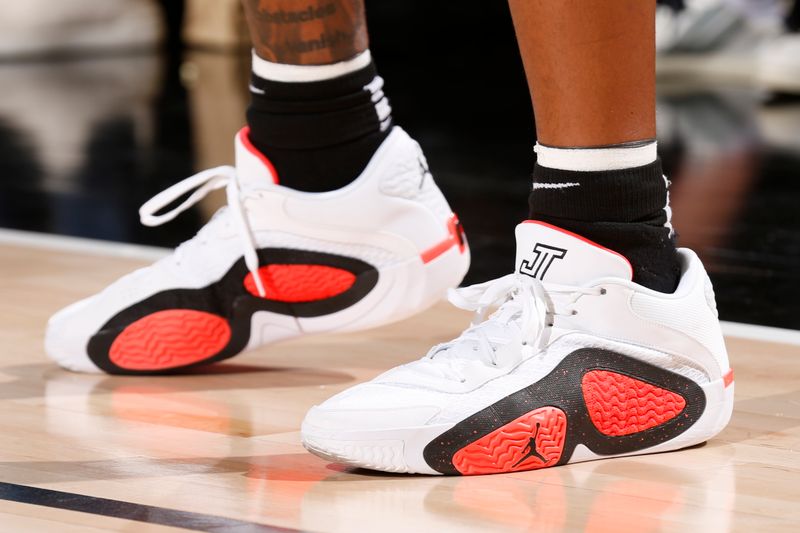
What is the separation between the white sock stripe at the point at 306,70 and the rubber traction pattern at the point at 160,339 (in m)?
0.25

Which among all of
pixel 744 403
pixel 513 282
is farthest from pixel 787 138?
pixel 513 282

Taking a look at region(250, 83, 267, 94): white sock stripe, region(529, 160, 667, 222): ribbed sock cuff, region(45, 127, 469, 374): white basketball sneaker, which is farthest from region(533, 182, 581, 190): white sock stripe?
region(250, 83, 267, 94): white sock stripe

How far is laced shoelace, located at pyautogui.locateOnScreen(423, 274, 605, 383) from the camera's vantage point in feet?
3.36

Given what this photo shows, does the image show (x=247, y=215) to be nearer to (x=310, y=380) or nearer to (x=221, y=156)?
(x=310, y=380)

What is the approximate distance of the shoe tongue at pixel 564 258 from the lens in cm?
103

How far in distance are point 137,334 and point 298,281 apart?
167mm

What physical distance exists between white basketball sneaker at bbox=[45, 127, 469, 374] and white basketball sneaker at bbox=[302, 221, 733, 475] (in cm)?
24

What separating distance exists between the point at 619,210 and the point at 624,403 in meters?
0.15

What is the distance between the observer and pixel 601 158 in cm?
102

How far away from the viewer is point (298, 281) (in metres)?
1.31

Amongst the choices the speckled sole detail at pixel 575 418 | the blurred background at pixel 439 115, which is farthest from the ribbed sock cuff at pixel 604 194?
the blurred background at pixel 439 115

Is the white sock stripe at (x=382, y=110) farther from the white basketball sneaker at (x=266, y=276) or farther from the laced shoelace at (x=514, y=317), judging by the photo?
the laced shoelace at (x=514, y=317)

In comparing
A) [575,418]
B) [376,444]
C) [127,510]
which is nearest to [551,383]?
[575,418]

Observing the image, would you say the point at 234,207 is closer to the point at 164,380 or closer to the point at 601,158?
the point at 164,380
